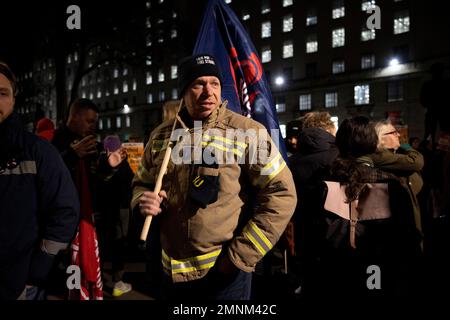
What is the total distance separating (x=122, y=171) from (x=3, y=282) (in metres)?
2.36

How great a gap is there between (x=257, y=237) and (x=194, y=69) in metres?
1.16

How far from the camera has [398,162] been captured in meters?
3.36

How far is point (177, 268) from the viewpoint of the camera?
7.16 ft

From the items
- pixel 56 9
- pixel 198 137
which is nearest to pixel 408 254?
pixel 198 137

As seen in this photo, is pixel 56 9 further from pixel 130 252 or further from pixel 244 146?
pixel 244 146

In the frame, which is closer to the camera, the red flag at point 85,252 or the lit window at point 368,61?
the red flag at point 85,252

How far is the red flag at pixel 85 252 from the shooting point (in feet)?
12.0

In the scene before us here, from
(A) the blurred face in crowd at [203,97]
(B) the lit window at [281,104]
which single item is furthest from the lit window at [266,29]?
(A) the blurred face in crowd at [203,97]

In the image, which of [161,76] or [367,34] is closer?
[367,34]

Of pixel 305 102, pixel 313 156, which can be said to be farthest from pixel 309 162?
pixel 305 102

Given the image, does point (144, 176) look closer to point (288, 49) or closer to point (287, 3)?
point (288, 49)

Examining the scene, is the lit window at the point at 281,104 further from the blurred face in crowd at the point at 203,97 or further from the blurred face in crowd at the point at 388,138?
the blurred face in crowd at the point at 203,97

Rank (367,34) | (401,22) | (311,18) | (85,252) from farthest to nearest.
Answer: (311,18) < (367,34) < (401,22) < (85,252)

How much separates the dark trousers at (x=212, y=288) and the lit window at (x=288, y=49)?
43710 mm
